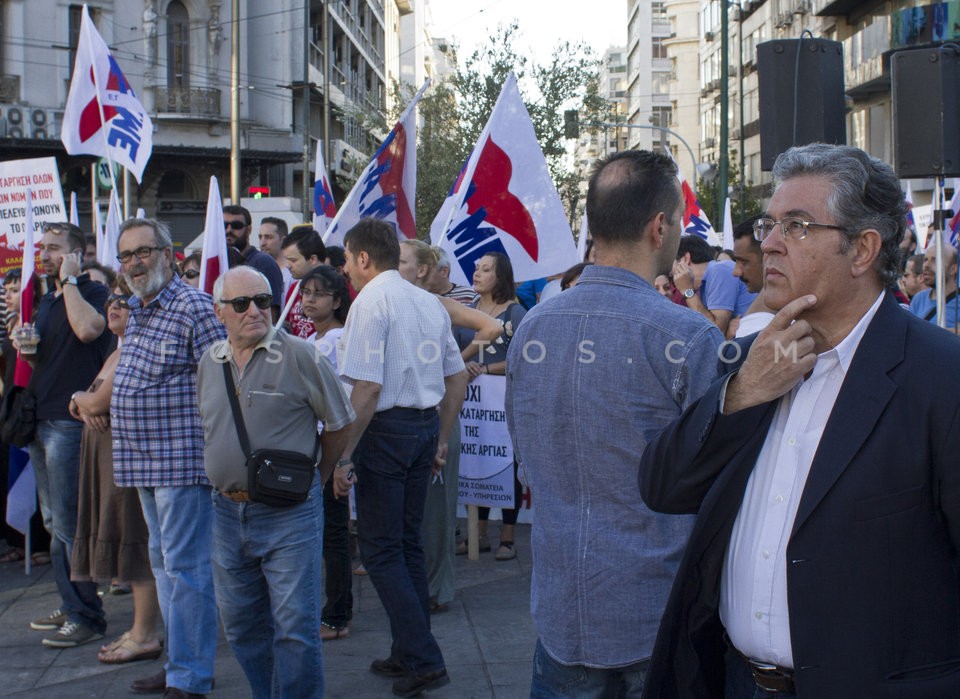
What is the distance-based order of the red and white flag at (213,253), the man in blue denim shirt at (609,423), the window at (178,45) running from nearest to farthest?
the man in blue denim shirt at (609,423) → the red and white flag at (213,253) → the window at (178,45)

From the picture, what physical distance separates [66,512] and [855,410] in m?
4.97

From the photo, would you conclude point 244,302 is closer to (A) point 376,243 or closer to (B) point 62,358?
(A) point 376,243

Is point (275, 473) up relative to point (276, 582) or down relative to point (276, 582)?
up

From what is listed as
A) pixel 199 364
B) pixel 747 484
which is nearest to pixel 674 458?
pixel 747 484

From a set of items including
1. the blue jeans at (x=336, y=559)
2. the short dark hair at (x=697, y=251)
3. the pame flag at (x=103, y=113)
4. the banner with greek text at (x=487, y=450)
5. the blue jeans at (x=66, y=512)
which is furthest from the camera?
the pame flag at (x=103, y=113)

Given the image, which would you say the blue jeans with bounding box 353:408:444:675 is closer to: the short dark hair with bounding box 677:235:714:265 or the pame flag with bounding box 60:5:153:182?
the short dark hair with bounding box 677:235:714:265

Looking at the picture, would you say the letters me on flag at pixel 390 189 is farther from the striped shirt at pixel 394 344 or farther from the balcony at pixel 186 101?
the balcony at pixel 186 101

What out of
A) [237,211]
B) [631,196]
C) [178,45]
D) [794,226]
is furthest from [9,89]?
[794,226]

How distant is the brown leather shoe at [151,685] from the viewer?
5242mm

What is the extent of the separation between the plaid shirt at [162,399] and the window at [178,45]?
1361 inches

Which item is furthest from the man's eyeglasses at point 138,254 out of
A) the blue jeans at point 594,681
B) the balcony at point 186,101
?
the balcony at point 186,101

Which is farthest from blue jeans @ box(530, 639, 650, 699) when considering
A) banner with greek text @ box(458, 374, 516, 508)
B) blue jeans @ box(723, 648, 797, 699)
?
banner with greek text @ box(458, 374, 516, 508)

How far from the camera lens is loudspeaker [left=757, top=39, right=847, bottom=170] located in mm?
6863

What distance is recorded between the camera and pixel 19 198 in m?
9.35
